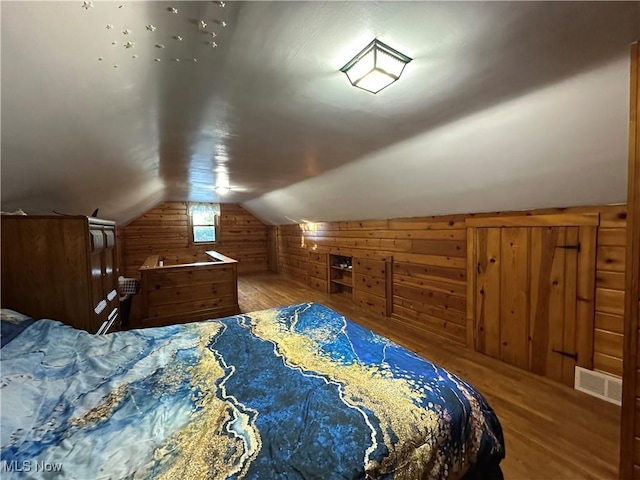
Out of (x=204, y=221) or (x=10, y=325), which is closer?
(x=10, y=325)

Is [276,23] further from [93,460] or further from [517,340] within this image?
[517,340]

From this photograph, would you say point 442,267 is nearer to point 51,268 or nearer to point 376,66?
point 376,66

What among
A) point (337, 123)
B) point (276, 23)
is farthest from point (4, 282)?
point (337, 123)

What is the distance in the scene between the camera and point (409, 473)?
0.89 meters

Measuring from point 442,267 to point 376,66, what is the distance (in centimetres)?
268

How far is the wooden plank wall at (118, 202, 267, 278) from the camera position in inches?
268

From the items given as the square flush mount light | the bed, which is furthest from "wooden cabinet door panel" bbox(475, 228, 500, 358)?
the square flush mount light

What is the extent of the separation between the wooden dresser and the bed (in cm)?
32

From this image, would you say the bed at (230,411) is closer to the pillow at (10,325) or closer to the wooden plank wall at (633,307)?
the pillow at (10,325)

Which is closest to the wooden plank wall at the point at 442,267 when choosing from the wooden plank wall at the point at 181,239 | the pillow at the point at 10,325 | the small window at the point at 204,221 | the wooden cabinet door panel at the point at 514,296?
the wooden cabinet door panel at the point at 514,296

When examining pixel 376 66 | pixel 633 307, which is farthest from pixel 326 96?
pixel 633 307

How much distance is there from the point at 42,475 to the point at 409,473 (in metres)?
1.11

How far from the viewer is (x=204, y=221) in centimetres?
771

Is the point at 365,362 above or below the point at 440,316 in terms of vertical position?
above
